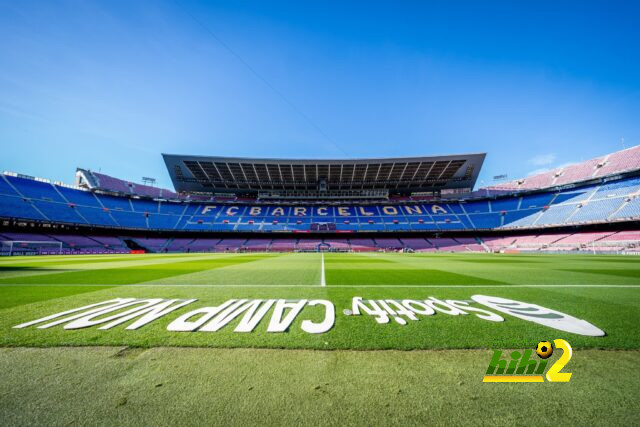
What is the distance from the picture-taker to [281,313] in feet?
11.5

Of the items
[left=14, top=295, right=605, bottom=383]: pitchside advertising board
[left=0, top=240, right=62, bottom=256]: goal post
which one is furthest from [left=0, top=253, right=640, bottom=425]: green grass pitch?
[left=0, top=240, right=62, bottom=256]: goal post

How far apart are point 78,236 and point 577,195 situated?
7498cm

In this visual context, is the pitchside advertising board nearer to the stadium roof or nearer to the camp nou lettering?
the camp nou lettering

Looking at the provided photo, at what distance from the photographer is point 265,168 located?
50.9 metres

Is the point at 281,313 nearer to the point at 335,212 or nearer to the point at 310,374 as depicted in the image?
the point at 310,374

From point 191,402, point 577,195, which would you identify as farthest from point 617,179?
point 191,402

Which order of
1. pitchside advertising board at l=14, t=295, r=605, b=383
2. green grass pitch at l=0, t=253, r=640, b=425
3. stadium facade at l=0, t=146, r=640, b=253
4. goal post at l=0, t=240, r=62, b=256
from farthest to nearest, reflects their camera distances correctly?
stadium facade at l=0, t=146, r=640, b=253
goal post at l=0, t=240, r=62, b=256
pitchside advertising board at l=14, t=295, r=605, b=383
green grass pitch at l=0, t=253, r=640, b=425

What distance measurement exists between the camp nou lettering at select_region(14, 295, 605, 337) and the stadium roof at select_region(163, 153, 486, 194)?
46.8 meters

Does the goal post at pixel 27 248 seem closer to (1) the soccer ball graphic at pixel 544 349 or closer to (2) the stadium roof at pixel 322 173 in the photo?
(2) the stadium roof at pixel 322 173

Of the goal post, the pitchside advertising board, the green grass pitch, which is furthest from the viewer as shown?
the goal post

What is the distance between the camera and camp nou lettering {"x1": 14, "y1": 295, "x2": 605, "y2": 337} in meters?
2.97

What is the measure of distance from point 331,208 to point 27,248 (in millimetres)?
44507

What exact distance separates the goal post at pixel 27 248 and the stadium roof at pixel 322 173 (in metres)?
24.0

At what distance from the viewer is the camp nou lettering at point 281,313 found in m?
2.97
